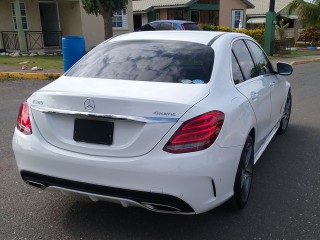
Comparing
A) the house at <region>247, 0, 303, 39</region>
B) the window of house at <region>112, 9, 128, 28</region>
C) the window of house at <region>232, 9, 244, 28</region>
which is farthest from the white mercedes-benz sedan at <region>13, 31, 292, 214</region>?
the house at <region>247, 0, 303, 39</region>

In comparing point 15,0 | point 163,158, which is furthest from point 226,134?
point 15,0

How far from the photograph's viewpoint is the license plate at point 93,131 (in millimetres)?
2719

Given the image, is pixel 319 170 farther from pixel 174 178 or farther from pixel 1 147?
pixel 1 147

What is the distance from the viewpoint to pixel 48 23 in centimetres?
2108

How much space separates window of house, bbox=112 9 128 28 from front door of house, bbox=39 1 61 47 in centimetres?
334

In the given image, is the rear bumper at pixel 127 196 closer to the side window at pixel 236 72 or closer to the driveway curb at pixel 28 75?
the side window at pixel 236 72

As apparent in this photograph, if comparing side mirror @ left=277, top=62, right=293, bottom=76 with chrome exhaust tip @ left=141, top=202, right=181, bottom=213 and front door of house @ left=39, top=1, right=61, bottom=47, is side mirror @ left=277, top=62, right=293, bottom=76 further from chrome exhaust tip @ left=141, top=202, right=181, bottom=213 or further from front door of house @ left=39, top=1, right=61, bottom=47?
front door of house @ left=39, top=1, right=61, bottom=47

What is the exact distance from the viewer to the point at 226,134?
9.34 ft

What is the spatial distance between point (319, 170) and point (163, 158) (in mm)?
2673

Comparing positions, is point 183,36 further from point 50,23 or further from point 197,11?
point 197,11

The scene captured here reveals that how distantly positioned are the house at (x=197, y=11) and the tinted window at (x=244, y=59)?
27.7 m

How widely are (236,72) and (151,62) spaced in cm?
85

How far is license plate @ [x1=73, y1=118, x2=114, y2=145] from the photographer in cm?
272

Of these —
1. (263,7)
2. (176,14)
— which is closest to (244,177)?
(176,14)
